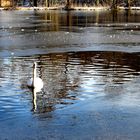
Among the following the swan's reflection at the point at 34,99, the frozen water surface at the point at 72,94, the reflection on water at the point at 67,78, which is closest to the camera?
the frozen water surface at the point at 72,94

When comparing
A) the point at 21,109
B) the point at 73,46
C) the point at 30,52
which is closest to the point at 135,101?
the point at 21,109

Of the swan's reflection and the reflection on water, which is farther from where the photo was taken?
the reflection on water

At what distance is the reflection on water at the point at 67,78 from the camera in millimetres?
13438

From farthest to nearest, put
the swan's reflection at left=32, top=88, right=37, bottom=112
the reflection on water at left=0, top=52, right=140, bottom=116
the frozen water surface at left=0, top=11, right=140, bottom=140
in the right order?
the reflection on water at left=0, top=52, right=140, bottom=116 → the swan's reflection at left=32, top=88, right=37, bottom=112 → the frozen water surface at left=0, top=11, right=140, bottom=140

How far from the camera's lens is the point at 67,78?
56.3 ft

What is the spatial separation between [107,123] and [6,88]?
16.6 feet

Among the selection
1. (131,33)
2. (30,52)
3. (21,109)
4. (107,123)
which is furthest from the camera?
(131,33)

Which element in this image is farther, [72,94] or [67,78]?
[67,78]

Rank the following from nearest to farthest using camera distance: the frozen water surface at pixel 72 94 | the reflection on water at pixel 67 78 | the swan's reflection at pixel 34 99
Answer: the frozen water surface at pixel 72 94
the swan's reflection at pixel 34 99
the reflection on water at pixel 67 78

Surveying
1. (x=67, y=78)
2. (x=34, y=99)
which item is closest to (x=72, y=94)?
(x=34, y=99)

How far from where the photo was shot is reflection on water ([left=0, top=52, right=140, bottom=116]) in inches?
529

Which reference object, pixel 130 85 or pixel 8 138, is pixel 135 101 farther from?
pixel 8 138

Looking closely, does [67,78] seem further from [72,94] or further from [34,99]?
[34,99]

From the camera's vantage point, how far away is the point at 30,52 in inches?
982
